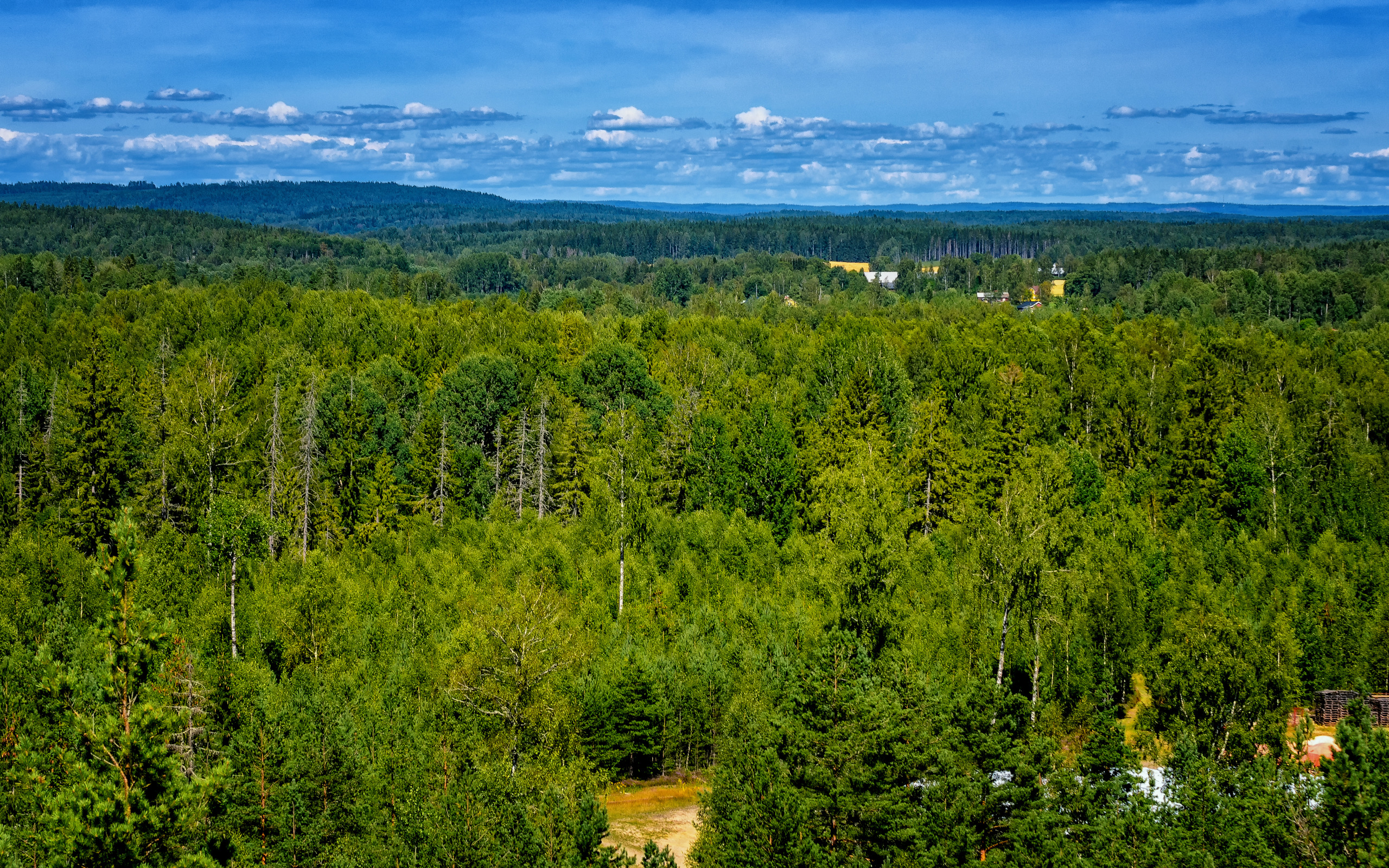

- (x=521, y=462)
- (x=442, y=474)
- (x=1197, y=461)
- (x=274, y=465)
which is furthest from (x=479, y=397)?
(x=1197, y=461)

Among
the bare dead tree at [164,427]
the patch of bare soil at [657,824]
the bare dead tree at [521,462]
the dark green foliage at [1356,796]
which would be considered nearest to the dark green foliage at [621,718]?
the patch of bare soil at [657,824]

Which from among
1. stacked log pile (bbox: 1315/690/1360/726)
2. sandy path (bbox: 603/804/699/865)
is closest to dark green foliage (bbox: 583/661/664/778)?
sandy path (bbox: 603/804/699/865)

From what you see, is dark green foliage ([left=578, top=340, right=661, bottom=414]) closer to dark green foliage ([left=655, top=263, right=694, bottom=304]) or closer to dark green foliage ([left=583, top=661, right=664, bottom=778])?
dark green foliage ([left=583, top=661, right=664, bottom=778])

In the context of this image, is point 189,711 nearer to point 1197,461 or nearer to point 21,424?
point 21,424

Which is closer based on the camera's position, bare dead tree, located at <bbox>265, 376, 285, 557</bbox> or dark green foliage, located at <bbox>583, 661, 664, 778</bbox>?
dark green foliage, located at <bbox>583, 661, 664, 778</bbox>

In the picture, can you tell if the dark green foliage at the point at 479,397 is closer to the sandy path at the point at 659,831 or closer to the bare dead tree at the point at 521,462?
the bare dead tree at the point at 521,462

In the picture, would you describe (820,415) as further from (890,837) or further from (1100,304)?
(1100,304)
